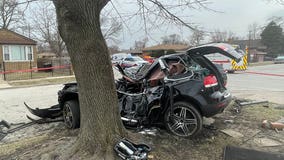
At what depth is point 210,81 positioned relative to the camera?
15.8 feet

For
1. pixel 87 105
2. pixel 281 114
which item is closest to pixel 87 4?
pixel 87 105

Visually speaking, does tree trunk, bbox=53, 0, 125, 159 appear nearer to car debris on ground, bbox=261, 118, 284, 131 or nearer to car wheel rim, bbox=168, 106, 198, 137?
car wheel rim, bbox=168, 106, 198, 137

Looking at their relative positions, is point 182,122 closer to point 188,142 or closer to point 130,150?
point 188,142

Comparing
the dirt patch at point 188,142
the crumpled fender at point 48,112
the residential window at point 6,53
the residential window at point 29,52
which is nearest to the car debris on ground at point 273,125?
the dirt patch at point 188,142

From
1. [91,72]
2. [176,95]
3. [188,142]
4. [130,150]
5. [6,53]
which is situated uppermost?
[6,53]

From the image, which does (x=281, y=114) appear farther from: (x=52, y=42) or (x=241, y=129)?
(x=52, y=42)

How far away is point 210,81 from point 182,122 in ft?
2.92

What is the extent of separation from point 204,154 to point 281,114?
3332mm

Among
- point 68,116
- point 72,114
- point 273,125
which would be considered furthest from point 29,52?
point 273,125

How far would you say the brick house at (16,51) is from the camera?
2591cm

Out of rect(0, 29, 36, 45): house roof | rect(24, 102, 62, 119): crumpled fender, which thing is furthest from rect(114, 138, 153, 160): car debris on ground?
rect(0, 29, 36, 45): house roof

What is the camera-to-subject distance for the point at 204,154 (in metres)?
4.21

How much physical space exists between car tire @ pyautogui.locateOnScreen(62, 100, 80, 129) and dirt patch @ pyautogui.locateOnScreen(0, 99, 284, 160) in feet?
0.57

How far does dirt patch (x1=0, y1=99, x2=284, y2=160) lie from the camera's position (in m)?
4.20
